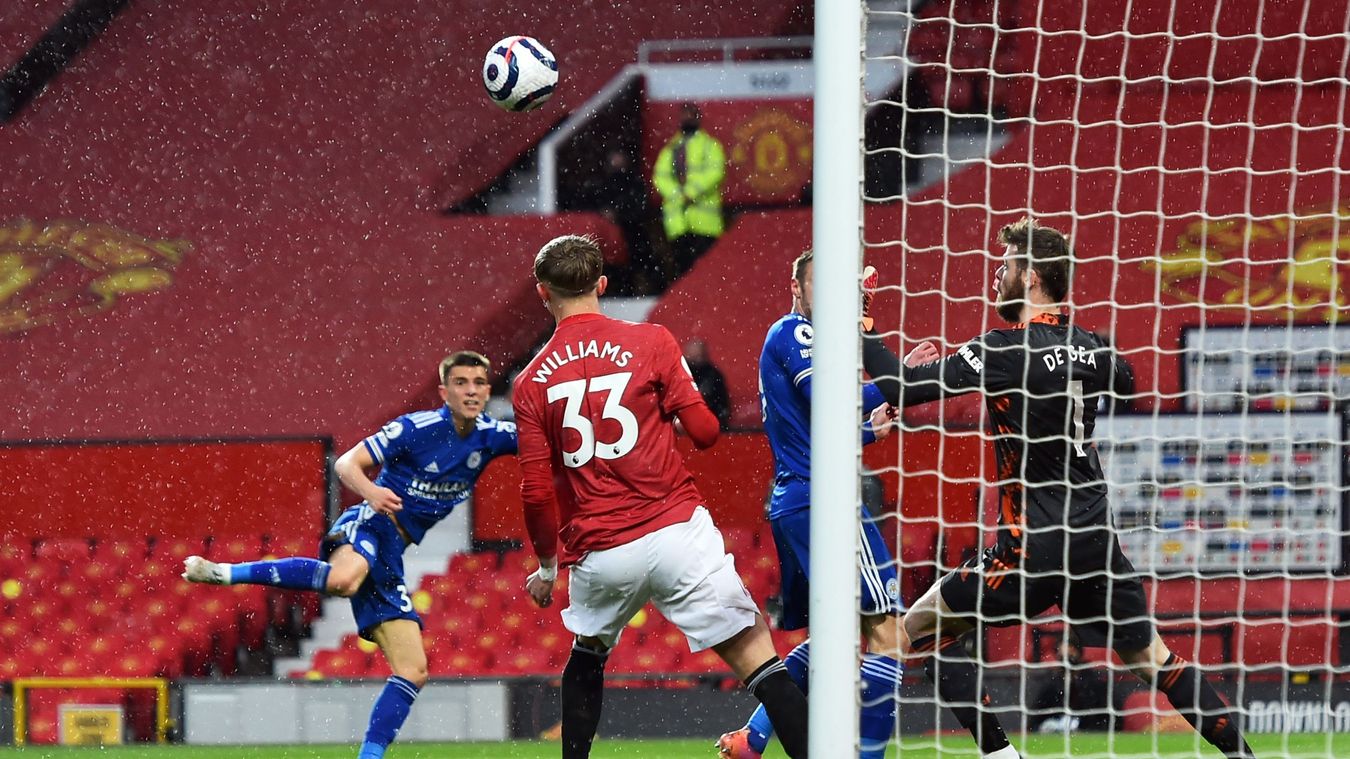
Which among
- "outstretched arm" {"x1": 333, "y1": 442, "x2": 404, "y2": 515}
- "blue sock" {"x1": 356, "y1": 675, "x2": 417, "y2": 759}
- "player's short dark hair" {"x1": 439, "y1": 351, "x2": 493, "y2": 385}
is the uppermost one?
"player's short dark hair" {"x1": 439, "y1": 351, "x2": 493, "y2": 385}

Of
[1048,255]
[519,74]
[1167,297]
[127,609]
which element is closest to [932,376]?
[1048,255]

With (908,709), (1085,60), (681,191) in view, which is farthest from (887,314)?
(908,709)

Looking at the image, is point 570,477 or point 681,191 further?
point 681,191

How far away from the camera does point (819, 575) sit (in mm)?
3205

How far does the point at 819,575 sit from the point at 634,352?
2.48 feet

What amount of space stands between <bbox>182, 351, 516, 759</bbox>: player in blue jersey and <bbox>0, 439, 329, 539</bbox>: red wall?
4003 millimetres

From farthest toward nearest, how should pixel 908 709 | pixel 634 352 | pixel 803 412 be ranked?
pixel 908 709 < pixel 803 412 < pixel 634 352

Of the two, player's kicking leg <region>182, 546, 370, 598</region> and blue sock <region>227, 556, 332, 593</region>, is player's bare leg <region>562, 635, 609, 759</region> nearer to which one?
player's kicking leg <region>182, 546, 370, 598</region>

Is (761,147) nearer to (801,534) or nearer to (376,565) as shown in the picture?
(376,565)

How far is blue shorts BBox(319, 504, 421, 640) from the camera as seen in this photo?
17.6 feet

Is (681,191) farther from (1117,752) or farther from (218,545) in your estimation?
(1117,752)

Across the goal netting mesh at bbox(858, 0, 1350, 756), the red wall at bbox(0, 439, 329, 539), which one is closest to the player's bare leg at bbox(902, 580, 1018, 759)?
the goal netting mesh at bbox(858, 0, 1350, 756)

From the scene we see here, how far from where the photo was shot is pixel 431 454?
5418 mm

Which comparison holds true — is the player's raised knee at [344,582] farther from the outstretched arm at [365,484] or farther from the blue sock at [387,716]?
the blue sock at [387,716]
